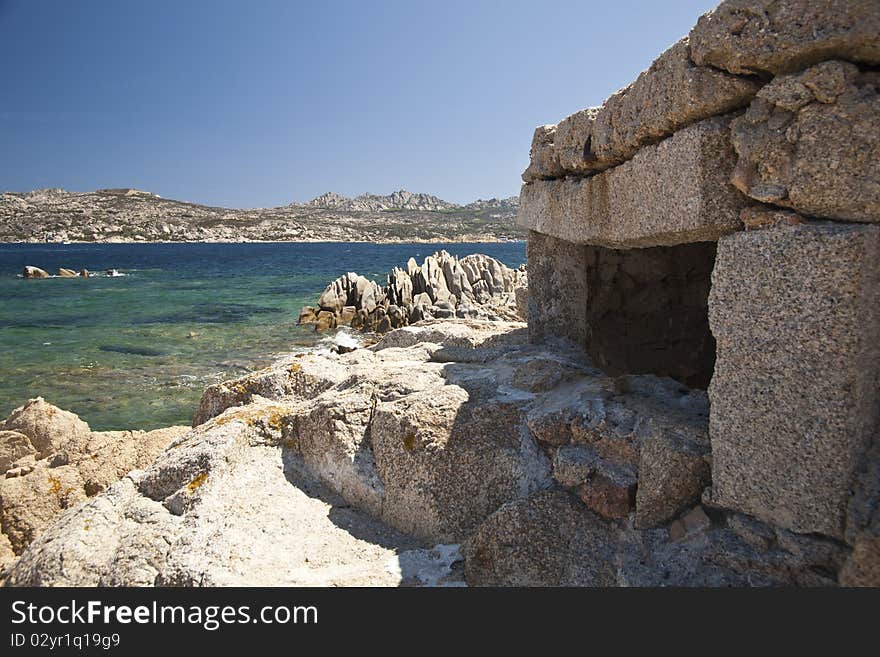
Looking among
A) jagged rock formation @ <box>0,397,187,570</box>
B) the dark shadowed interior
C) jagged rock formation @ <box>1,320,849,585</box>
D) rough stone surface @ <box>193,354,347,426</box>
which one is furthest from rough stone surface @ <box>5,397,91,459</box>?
the dark shadowed interior

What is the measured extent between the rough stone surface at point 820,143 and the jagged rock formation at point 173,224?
120891mm

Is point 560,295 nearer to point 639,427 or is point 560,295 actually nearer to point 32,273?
point 639,427

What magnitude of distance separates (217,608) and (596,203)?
3482mm

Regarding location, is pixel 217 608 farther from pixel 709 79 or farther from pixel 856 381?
pixel 709 79

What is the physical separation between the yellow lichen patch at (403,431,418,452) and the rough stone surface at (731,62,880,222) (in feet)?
7.77

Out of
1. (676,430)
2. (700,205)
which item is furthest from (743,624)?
(700,205)

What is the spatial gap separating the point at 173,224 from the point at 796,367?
131m

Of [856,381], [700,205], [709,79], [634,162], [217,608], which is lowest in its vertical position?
[217,608]

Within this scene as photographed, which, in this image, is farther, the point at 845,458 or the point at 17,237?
the point at 17,237

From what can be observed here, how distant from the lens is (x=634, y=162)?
3.61m

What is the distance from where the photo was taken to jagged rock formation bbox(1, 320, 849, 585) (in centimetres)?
293

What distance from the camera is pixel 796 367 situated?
8.21ft

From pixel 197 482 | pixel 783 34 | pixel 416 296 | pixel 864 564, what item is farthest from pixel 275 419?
pixel 416 296

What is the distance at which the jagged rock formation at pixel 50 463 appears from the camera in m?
4.73
